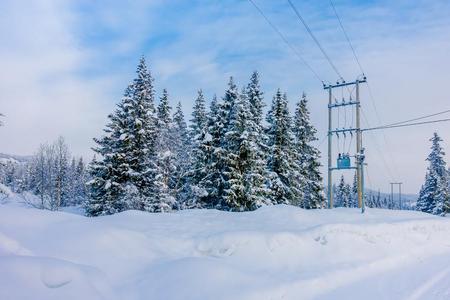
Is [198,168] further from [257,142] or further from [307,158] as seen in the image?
[307,158]

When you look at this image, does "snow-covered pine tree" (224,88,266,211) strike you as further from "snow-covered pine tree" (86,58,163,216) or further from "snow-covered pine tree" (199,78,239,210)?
"snow-covered pine tree" (86,58,163,216)

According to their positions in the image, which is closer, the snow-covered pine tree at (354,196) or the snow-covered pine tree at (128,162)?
the snow-covered pine tree at (128,162)

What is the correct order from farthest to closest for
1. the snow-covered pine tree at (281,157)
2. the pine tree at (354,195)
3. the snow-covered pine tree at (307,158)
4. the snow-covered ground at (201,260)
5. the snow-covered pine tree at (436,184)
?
the pine tree at (354,195), the snow-covered pine tree at (436,184), the snow-covered pine tree at (307,158), the snow-covered pine tree at (281,157), the snow-covered ground at (201,260)

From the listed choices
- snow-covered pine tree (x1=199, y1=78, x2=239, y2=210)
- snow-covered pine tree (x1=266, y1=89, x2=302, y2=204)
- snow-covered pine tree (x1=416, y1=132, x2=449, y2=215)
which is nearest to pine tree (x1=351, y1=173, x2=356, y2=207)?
snow-covered pine tree (x1=416, y1=132, x2=449, y2=215)

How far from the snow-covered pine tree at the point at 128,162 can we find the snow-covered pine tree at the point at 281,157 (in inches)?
396

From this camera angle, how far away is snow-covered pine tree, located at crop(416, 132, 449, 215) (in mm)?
46094

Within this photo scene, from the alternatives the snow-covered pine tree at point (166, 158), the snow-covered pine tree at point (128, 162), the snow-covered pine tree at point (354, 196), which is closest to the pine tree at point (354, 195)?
the snow-covered pine tree at point (354, 196)

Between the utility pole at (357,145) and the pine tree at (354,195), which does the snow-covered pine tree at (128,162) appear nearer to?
the utility pole at (357,145)

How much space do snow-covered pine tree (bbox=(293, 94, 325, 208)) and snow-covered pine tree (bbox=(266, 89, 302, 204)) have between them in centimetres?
298

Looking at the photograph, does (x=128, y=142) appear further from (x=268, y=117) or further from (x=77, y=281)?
(x=77, y=281)

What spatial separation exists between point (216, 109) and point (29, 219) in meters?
22.6

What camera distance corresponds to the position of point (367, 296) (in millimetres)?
8133

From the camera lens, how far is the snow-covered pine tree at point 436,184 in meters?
46.1

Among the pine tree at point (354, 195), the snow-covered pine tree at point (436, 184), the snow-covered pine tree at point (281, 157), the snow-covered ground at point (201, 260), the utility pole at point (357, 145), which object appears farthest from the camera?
the pine tree at point (354, 195)
